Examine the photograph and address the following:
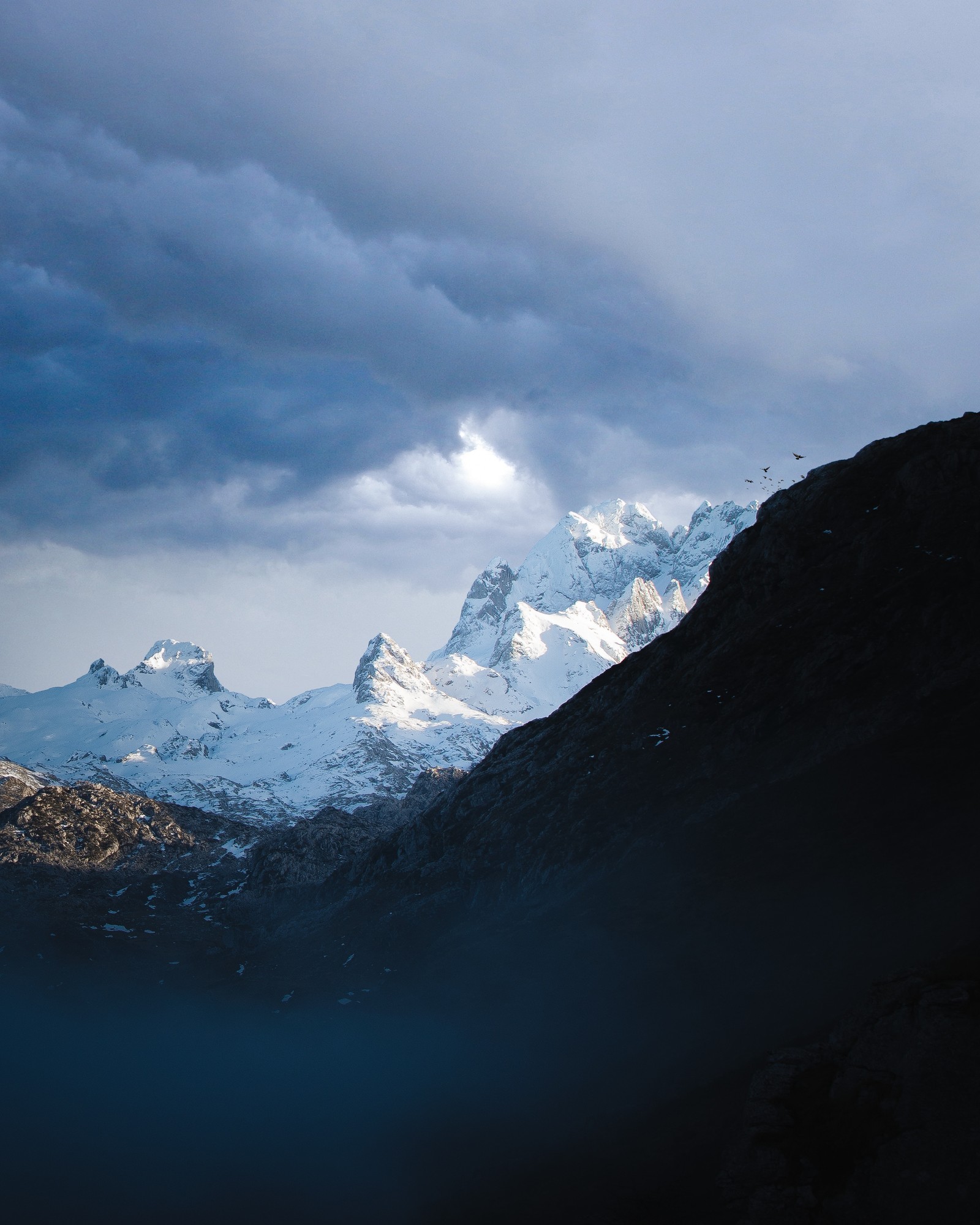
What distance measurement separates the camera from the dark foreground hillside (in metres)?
37.4

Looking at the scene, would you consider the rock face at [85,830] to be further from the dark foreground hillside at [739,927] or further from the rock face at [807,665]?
the rock face at [807,665]

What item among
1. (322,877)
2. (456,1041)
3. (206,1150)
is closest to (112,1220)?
(206,1150)

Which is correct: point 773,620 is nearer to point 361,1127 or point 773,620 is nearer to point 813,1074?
point 813,1074

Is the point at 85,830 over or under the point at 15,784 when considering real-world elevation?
under

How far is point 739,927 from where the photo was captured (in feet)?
217

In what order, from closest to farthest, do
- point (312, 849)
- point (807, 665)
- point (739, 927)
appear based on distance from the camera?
1. point (807, 665)
2. point (739, 927)
3. point (312, 849)

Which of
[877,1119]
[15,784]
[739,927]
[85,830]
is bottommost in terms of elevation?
[877,1119]

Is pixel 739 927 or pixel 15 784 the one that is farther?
pixel 15 784

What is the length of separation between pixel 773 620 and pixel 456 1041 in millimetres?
57522

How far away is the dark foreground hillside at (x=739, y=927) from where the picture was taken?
37.4 metres

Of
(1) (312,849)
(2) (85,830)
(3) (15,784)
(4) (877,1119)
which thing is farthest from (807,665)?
(3) (15,784)

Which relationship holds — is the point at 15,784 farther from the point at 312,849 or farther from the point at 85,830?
the point at 312,849

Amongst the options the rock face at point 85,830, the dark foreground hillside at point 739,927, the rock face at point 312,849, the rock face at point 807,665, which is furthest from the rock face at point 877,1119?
the rock face at point 85,830

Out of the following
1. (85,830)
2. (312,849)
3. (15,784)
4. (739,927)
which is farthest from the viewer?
(15,784)
